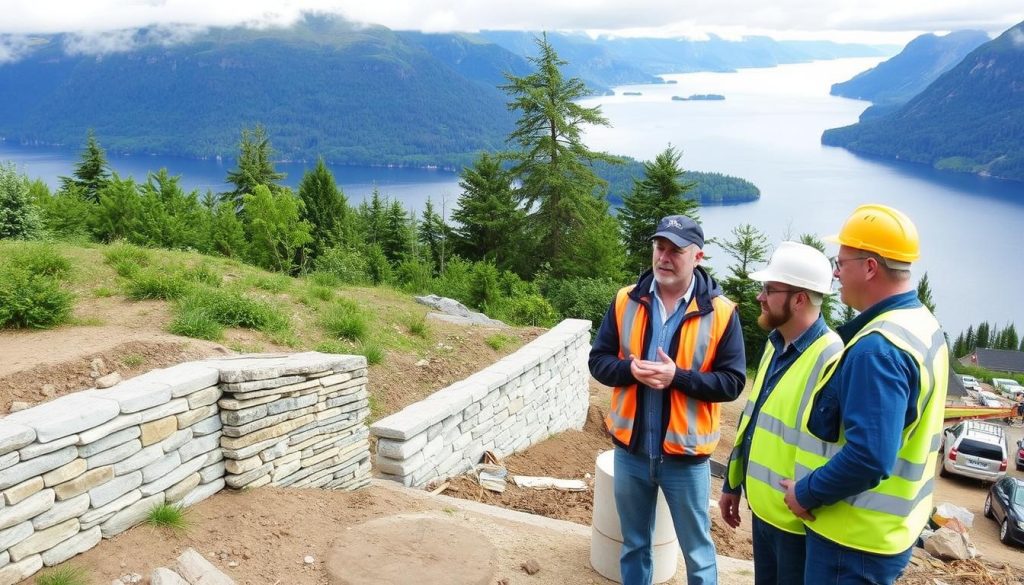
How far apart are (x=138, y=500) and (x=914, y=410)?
13.0 ft

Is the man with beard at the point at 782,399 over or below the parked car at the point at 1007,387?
over

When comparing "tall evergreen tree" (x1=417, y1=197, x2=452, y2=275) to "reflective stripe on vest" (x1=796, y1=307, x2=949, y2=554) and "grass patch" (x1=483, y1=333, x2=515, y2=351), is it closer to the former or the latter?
"grass patch" (x1=483, y1=333, x2=515, y2=351)

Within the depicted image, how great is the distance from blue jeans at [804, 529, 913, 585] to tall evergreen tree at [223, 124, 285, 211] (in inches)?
1458

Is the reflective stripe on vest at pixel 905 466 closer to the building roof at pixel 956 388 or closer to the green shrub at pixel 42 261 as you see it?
the green shrub at pixel 42 261

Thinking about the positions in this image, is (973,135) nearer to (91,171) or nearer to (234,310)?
(91,171)

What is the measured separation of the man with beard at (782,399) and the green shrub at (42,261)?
7.84m

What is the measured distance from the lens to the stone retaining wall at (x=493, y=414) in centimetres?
590

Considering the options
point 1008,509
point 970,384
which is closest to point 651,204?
point 1008,509

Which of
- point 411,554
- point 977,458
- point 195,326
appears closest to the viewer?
point 411,554

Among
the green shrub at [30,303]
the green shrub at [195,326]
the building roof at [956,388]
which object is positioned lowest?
the building roof at [956,388]

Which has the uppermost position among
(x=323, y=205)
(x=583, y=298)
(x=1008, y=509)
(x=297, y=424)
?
(x=297, y=424)

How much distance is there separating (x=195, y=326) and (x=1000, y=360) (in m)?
81.2

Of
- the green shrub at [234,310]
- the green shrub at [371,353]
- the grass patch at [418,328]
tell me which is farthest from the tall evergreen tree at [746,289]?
the green shrub at [234,310]

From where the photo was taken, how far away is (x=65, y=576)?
354 centimetres
